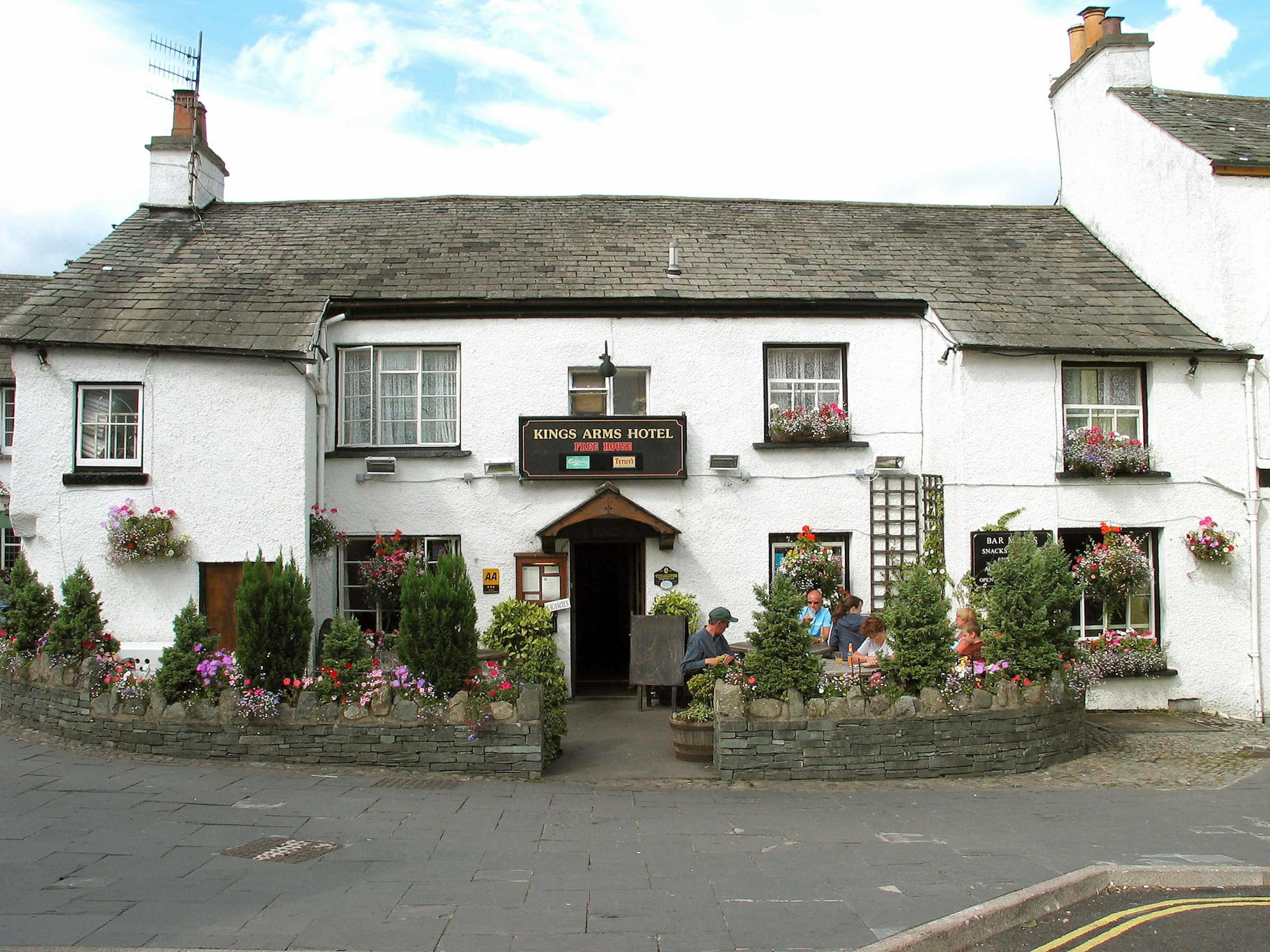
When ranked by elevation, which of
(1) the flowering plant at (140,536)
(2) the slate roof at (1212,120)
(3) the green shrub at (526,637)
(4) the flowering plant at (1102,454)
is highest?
(2) the slate roof at (1212,120)

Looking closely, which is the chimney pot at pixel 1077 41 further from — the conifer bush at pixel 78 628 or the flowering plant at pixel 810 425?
the conifer bush at pixel 78 628

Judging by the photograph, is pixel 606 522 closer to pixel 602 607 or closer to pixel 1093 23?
pixel 602 607

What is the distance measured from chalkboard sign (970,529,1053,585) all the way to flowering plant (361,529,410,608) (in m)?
7.83

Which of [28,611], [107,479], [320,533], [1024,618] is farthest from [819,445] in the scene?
[28,611]

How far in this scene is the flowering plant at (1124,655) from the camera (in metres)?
12.5

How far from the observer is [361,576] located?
12961 mm

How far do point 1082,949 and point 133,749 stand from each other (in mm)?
8918

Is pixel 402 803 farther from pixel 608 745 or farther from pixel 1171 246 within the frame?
pixel 1171 246

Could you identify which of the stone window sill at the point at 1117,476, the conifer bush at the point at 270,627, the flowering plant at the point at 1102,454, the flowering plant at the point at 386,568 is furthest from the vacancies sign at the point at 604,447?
the flowering plant at the point at 1102,454

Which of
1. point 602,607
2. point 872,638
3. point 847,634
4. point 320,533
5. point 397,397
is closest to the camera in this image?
point 872,638

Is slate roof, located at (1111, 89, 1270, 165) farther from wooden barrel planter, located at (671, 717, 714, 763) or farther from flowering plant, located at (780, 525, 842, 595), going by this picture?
wooden barrel planter, located at (671, 717, 714, 763)

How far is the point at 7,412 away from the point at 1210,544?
20.5 metres

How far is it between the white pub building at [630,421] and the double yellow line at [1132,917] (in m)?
6.64

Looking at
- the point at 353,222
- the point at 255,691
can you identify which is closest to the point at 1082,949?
the point at 255,691
